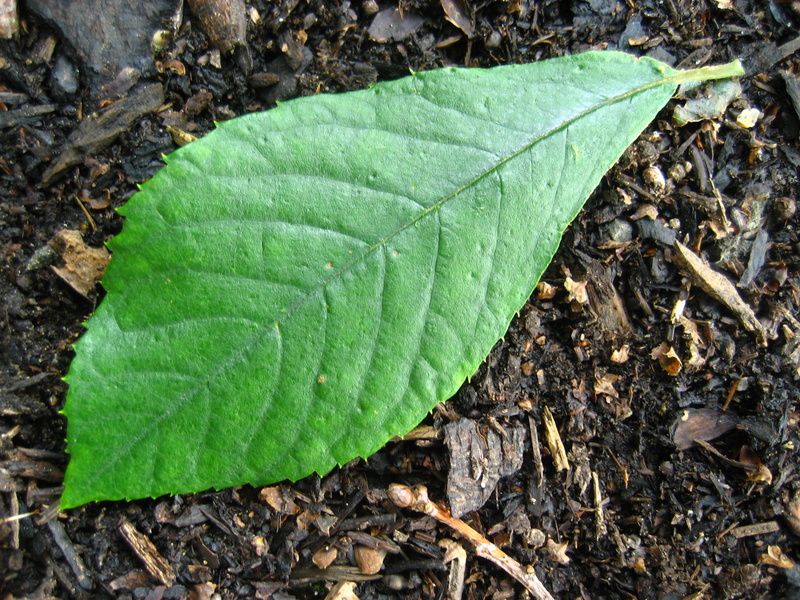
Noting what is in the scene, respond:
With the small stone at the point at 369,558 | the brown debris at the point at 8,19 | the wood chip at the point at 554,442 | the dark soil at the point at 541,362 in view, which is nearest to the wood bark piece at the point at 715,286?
the dark soil at the point at 541,362

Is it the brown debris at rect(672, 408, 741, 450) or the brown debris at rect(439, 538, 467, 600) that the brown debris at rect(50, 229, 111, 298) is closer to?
the brown debris at rect(439, 538, 467, 600)

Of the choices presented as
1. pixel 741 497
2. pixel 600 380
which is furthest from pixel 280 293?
pixel 741 497

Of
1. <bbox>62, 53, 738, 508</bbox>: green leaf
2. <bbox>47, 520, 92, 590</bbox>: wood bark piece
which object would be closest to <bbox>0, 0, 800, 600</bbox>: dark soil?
<bbox>47, 520, 92, 590</bbox>: wood bark piece

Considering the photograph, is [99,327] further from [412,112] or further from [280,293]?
[412,112]

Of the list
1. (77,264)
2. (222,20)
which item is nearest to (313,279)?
(77,264)

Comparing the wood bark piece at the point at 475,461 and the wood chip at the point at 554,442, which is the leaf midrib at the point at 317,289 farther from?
the wood chip at the point at 554,442

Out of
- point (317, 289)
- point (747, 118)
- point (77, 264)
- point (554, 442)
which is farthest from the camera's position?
point (747, 118)

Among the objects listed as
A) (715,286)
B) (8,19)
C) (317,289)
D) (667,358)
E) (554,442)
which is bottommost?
(554,442)

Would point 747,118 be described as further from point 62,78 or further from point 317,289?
point 62,78
